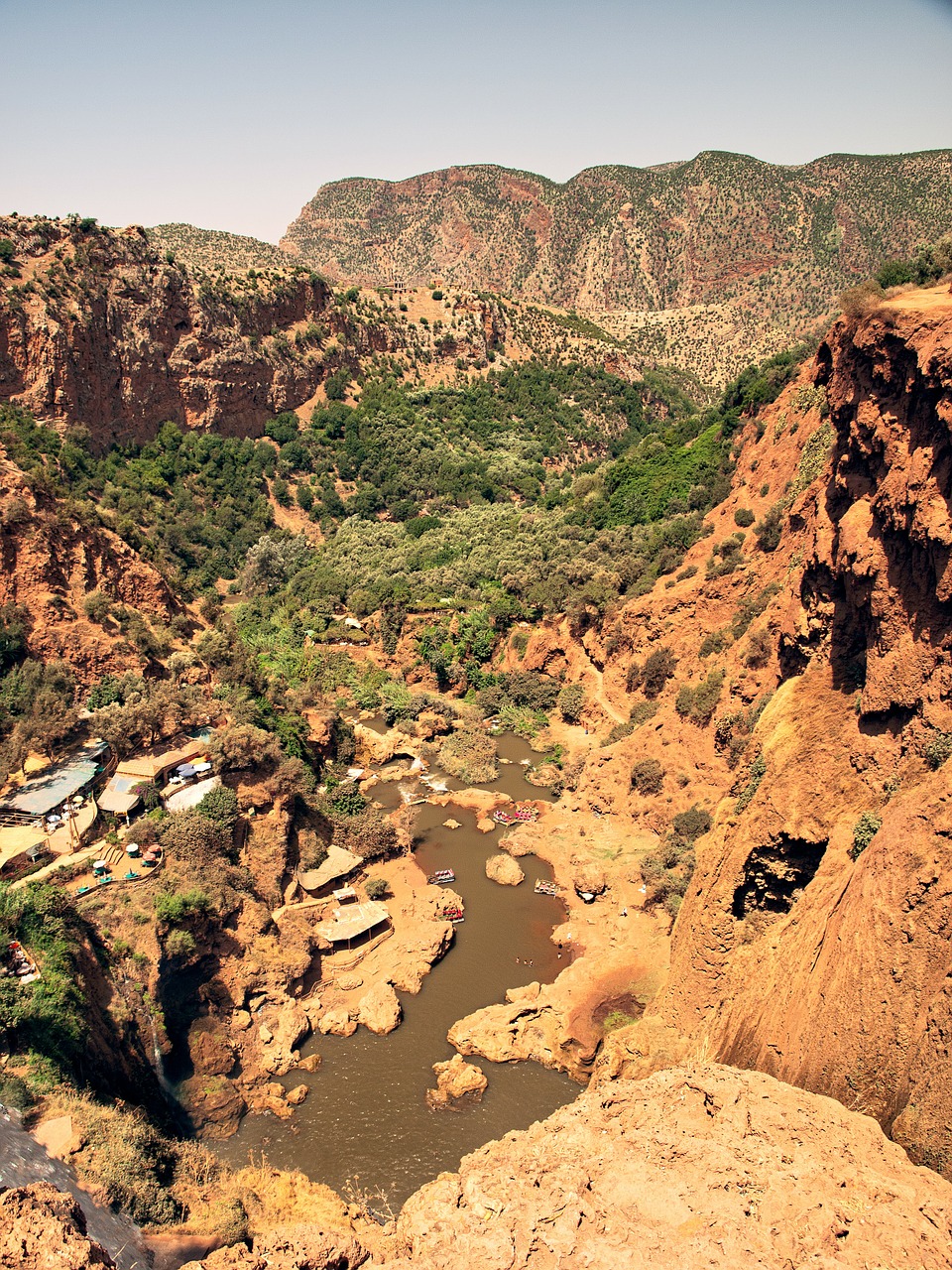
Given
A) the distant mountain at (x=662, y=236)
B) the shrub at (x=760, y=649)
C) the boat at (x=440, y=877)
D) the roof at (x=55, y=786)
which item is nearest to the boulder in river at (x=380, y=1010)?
the boat at (x=440, y=877)

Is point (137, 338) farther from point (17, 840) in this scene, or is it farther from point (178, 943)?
point (178, 943)

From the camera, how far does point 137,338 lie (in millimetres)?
59312

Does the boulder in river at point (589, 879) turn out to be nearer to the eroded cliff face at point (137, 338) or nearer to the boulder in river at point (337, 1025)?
the boulder in river at point (337, 1025)

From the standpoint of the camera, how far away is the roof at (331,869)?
2728 centimetres

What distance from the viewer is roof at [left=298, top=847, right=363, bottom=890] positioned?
89.5 ft

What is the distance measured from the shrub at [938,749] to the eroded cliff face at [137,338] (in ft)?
184

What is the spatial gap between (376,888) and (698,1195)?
18710 millimetres

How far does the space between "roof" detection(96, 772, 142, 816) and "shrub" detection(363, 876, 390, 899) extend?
8.49m

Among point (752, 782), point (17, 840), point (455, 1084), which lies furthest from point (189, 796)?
point (752, 782)

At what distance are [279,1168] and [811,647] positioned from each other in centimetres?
1787

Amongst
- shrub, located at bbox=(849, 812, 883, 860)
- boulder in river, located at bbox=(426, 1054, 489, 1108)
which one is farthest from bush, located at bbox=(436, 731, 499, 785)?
shrub, located at bbox=(849, 812, 883, 860)

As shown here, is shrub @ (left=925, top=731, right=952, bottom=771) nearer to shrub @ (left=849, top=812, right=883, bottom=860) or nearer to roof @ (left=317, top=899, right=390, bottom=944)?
shrub @ (left=849, top=812, right=883, bottom=860)

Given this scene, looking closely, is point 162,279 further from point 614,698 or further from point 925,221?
point 925,221

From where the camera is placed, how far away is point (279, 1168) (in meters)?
18.7
